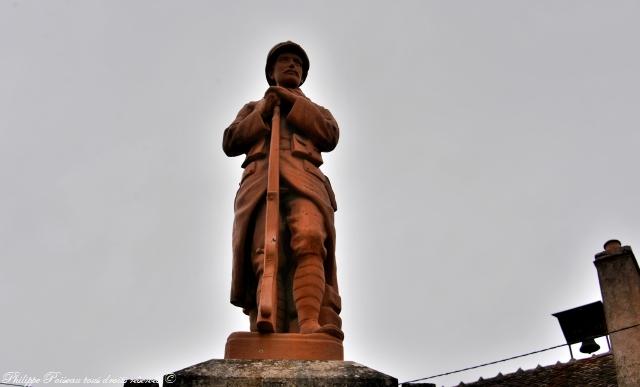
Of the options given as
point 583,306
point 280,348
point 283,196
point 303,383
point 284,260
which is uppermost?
point 583,306

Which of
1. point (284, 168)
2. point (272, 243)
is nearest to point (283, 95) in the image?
point (284, 168)

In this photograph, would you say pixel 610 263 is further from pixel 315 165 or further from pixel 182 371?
pixel 182 371

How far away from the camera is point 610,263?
1700cm

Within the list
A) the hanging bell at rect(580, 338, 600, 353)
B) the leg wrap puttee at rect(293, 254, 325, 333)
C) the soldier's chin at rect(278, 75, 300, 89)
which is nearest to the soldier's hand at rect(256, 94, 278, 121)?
the soldier's chin at rect(278, 75, 300, 89)

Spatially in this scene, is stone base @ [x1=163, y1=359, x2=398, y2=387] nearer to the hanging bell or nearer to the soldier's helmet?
the soldier's helmet

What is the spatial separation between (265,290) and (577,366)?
14.1 meters

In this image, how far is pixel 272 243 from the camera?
5.58 metres

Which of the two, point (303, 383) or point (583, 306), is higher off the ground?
point (583, 306)

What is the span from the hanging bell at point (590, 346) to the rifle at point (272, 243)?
14.9 metres

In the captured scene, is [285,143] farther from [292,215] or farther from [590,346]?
[590,346]

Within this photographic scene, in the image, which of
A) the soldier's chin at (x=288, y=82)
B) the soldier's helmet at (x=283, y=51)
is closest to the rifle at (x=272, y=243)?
the soldier's chin at (x=288, y=82)

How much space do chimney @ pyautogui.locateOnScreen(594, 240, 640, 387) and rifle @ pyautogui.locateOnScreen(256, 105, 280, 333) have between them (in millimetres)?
11896

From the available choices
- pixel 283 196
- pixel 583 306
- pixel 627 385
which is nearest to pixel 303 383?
pixel 283 196

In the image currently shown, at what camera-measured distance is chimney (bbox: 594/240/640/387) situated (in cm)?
1520
